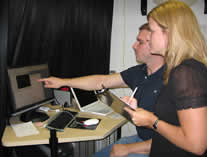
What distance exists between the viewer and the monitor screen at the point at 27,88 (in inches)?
52.0

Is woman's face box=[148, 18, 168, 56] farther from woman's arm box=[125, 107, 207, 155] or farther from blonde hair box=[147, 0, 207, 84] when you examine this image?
woman's arm box=[125, 107, 207, 155]

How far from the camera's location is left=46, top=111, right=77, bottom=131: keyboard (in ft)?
4.42

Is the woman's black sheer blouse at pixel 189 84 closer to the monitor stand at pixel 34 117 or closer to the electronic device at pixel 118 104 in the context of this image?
the electronic device at pixel 118 104

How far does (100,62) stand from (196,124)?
190 centimetres

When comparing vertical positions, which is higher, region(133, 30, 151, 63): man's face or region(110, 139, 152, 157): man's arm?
region(133, 30, 151, 63): man's face

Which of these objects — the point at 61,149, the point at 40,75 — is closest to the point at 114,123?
the point at 61,149

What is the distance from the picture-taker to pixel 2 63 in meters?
1.34

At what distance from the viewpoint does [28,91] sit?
56.6 inches

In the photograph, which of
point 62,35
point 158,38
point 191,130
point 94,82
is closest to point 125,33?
point 62,35

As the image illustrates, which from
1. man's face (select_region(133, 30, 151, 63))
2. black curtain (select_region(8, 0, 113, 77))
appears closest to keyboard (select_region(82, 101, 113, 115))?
black curtain (select_region(8, 0, 113, 77))

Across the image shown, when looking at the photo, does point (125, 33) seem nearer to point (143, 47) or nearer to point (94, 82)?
point (143, 47)

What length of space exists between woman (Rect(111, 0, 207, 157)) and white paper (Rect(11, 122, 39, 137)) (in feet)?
2.44

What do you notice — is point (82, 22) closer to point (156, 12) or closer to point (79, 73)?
point (79, 73)

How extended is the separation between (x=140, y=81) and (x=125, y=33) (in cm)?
133
